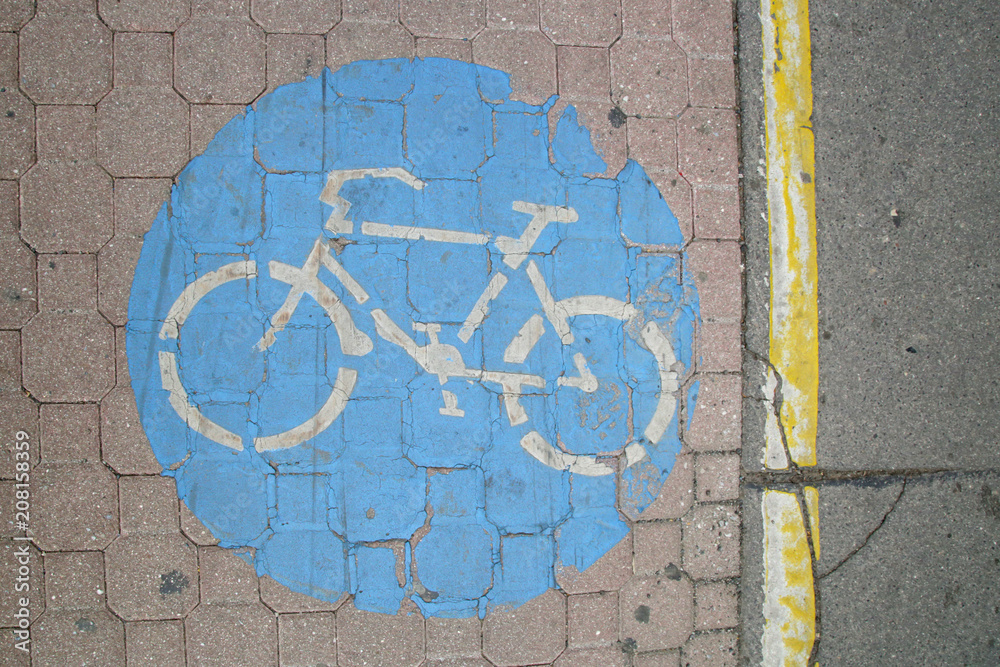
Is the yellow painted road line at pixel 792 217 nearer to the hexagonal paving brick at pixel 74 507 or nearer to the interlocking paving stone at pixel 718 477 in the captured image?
the interlocking paving stone at pixel 718 477

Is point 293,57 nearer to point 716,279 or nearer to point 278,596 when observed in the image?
point 716,279

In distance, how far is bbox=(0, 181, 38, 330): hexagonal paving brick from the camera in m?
2.24

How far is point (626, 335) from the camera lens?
7.89 ft

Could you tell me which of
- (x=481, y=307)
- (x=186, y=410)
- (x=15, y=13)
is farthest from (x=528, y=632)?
(x=15, y=13)

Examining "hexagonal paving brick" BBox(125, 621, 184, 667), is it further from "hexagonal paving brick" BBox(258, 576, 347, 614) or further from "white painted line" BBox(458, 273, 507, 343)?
"white painted line" BBox(458, 273, 507, 343)

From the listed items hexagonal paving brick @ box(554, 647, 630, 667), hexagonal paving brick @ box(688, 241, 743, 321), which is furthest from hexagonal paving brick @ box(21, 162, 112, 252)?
hexagonal paving brick @ box(554, 647, 630, 667)

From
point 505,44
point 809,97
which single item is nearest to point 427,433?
point 505,44

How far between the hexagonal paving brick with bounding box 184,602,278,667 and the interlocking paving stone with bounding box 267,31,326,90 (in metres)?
2.20

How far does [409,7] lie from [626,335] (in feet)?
5.64

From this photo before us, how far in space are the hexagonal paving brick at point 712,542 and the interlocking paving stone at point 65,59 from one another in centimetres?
314

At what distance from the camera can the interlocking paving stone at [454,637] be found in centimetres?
230

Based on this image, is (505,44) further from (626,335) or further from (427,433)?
(427,433)

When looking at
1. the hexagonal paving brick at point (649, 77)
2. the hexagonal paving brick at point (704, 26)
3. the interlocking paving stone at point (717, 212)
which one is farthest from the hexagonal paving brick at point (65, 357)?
the hexagonal paving brick at point (704, 26)

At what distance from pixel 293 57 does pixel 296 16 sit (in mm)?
179
